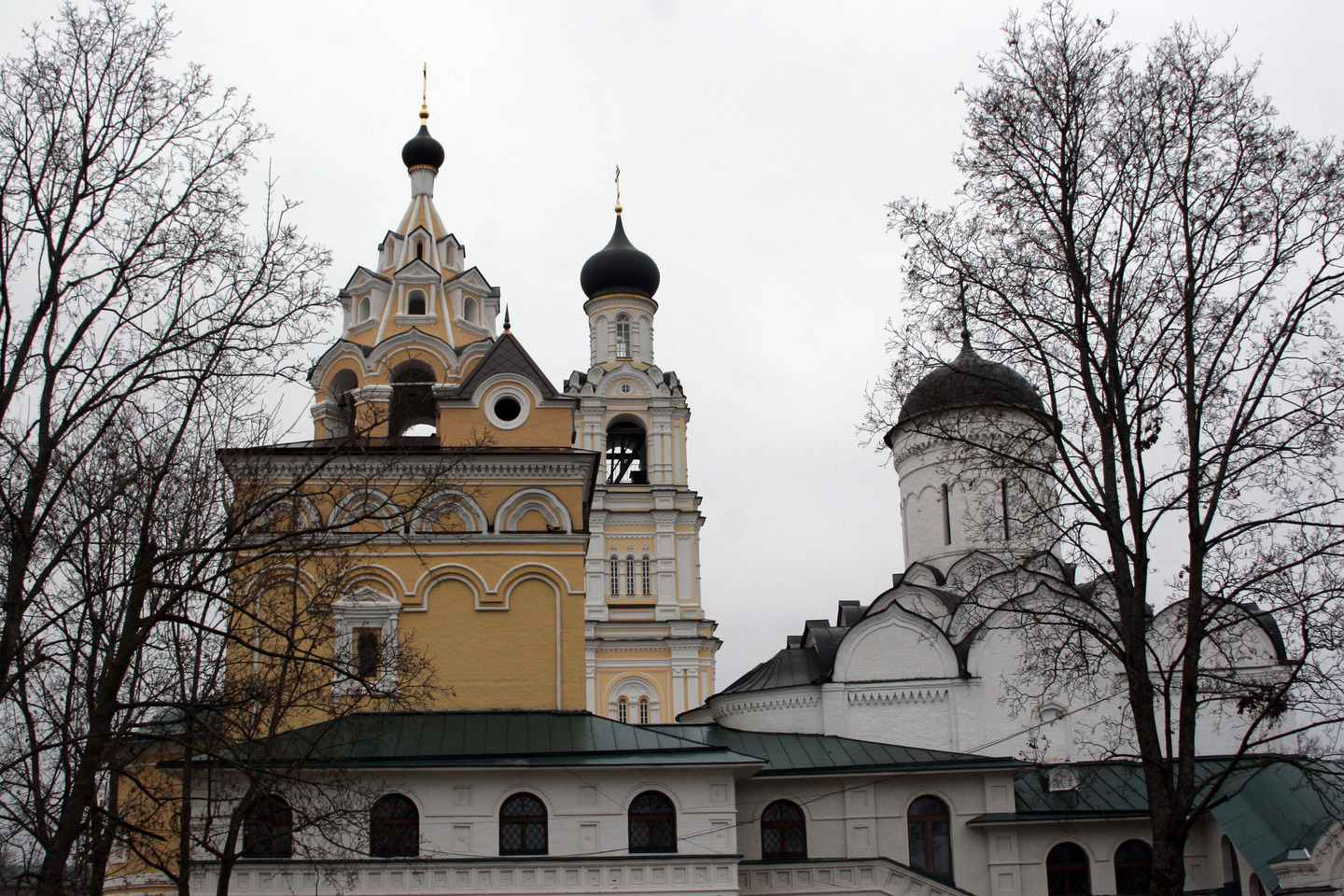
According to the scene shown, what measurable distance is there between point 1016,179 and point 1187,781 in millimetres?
5553

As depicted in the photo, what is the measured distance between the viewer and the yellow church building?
17.2 metres

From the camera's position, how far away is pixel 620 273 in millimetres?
43125

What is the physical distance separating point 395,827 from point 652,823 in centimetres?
364

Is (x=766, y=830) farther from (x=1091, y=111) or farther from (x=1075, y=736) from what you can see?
(x=1091, y=111)

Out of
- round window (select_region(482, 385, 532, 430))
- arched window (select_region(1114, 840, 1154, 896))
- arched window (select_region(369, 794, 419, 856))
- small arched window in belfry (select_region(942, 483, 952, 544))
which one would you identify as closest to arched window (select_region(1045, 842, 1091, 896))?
arched window (select_region(1114, 840, 1154, 896))

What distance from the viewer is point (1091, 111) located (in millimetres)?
11469

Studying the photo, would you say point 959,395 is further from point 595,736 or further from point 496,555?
point 496,555

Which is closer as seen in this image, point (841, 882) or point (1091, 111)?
point (1091, 111)

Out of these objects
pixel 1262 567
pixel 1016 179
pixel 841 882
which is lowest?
pixel 841 882

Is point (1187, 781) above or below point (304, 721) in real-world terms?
below

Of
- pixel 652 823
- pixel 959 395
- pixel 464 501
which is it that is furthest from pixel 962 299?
pixel 464 501

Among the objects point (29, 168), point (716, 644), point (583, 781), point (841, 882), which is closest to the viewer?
point (29, 168)

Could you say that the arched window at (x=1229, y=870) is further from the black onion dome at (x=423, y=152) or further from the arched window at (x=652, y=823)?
the black onion dome at (x=423, y=152)

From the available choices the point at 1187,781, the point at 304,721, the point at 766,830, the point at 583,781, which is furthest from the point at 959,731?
the point at 1187,781
